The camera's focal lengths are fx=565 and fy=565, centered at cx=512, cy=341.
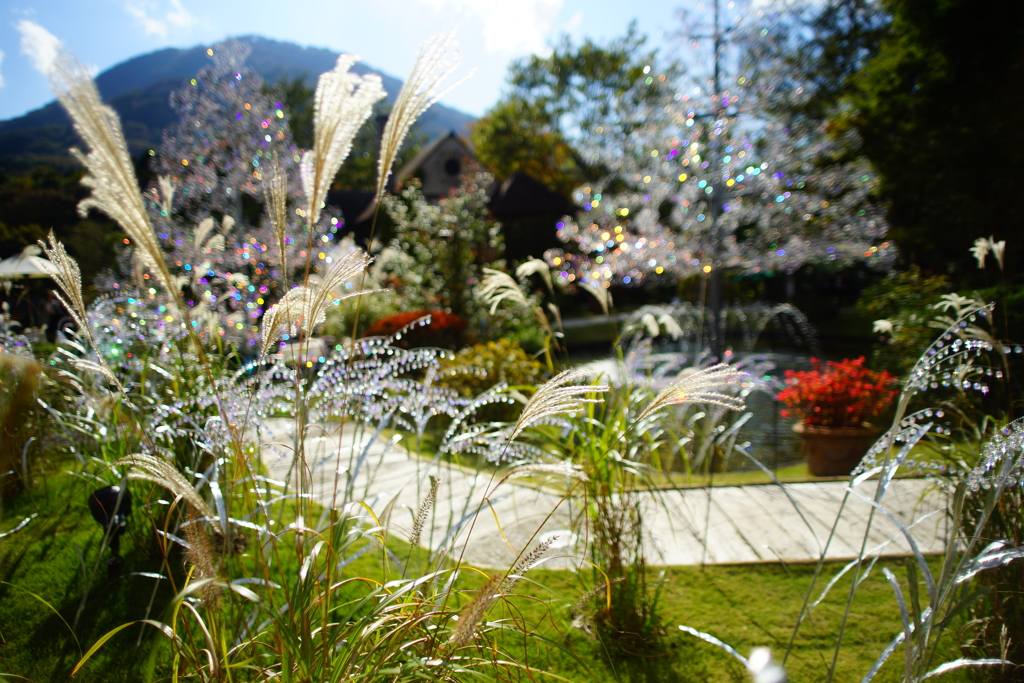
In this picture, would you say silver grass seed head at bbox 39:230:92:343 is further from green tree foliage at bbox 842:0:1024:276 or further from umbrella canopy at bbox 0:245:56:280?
green tree foliage at bbox 842:0:1024:276

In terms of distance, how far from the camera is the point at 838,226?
8.15 metres

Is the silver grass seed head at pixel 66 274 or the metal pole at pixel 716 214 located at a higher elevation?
the metal pole at pixel 716 214

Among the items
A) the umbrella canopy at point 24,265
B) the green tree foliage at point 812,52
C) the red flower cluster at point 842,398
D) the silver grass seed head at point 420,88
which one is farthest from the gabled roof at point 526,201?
the silver grass seed head at point 420,88

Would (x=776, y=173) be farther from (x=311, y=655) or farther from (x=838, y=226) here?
(x=311, y=655)

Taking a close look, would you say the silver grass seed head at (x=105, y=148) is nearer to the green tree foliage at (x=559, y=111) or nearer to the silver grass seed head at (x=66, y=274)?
the silver grass seed head at (x=66, y=274)

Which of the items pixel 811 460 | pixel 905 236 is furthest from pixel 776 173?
pixel 811 460

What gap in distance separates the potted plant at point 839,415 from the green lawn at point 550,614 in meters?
1.99

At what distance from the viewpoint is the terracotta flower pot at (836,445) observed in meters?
4.55

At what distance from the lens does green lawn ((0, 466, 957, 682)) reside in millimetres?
1870

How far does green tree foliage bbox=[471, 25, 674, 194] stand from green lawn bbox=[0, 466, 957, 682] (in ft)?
76.7

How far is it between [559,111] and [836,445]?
25550mm

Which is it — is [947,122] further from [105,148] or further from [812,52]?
[105,148]

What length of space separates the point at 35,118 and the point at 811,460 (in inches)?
446

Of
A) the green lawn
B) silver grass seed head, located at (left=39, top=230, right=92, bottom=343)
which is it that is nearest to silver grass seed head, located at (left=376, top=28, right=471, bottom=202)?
silver grass seed head, located at (left=39, top=230, right=92, bottom=343)
